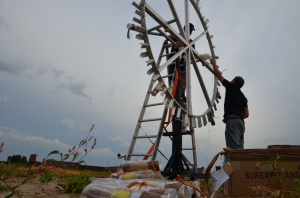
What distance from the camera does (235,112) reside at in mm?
4727

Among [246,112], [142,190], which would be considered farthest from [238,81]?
[142,190]

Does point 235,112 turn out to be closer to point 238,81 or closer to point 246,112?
point 246,112

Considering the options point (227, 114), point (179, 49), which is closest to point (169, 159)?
point (227, 114)

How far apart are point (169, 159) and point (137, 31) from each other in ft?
8.12

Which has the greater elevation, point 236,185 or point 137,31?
point 137,31

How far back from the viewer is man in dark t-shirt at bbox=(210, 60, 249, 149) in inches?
180

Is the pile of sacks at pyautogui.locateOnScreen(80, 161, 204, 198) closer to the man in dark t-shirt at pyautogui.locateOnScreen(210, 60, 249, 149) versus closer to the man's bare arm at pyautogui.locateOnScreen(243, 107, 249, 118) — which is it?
the man in dark t-shirt at pyautogui.locateOnScreen(210, 60, 249, 149)

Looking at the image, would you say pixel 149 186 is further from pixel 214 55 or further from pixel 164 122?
pixel 214 55

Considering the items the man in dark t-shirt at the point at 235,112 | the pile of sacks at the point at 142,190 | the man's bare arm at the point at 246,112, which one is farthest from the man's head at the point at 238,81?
the pile of sacks at the point at 142,190

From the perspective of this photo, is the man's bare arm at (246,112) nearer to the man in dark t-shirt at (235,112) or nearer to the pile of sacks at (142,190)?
the man in dark t-shirt at (235,112)

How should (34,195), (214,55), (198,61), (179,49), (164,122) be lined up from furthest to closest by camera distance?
(214,55) → (198,61) → (179,49) → (164,122) → (34,195)

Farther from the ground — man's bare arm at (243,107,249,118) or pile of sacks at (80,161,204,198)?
man's bare arm at (243,107,249,118)

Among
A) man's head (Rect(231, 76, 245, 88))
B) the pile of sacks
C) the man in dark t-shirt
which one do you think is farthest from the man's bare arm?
the pile of sacks

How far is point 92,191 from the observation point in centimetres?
230
